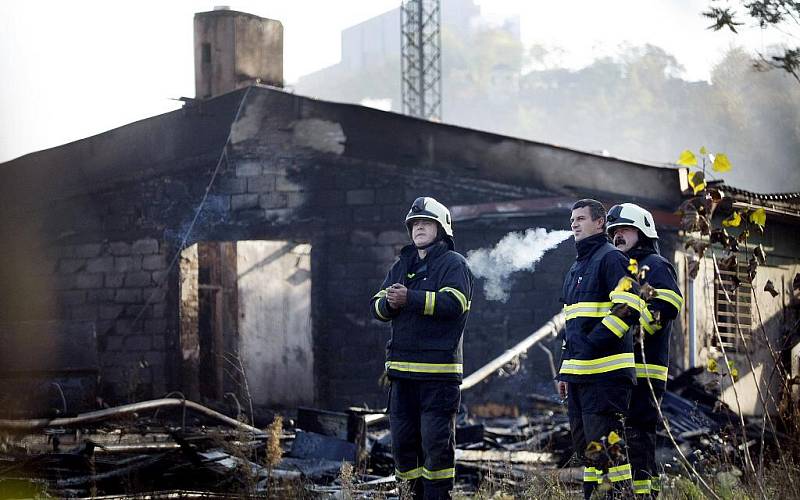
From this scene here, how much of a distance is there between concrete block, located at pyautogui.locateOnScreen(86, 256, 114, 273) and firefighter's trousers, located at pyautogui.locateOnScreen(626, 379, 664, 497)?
967cm

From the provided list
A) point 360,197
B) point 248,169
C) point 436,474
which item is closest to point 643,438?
point 436,474

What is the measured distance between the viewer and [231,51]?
1623cm

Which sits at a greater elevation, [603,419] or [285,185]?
[285,185]

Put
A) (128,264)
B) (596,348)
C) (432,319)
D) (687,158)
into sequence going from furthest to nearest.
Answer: (128,264)
(432,319)
(596,348)
(687,158)

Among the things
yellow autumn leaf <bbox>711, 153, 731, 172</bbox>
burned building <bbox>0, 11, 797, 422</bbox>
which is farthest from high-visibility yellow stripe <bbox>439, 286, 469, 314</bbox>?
burned building <bbox>0, 11, 797, 422</bbox>

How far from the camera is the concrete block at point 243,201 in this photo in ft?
44.5

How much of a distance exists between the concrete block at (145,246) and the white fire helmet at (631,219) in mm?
8744

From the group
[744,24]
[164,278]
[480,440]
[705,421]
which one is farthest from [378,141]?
[744,24]

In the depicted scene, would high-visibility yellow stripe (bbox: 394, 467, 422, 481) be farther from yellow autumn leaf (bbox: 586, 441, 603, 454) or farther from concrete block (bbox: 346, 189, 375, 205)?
concrete block (bbox: 346, 189, 375, 205)

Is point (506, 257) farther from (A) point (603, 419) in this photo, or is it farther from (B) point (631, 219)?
(A) point (603, 419)

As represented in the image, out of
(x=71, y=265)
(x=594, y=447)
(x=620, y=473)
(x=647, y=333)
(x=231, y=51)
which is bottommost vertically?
(x=620, y=473)

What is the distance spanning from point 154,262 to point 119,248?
598 millimetres

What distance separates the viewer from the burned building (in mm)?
12922

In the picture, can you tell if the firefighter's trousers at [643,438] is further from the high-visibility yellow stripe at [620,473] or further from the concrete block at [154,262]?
the concrete block at [154,262]
